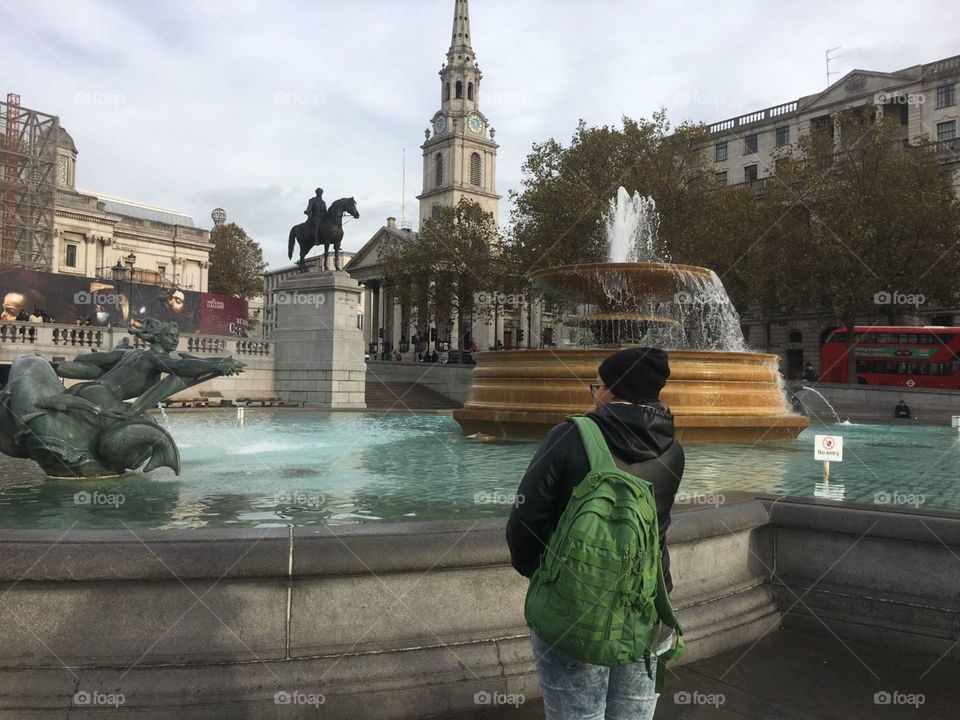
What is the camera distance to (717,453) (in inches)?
382

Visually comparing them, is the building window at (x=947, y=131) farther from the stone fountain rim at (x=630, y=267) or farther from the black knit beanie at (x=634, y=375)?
the black knit beanie at (x=634, y=375)

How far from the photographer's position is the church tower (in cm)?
9619

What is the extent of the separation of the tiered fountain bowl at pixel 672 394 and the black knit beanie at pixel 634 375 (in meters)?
7.60

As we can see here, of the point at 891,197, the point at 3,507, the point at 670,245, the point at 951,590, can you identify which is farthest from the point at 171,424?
the point at 891,197

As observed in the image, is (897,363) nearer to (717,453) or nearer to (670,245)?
(670,245)

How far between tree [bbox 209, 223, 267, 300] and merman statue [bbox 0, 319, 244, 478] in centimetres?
7153

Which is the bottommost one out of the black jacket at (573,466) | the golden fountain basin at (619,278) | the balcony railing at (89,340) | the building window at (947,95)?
the black jacket at (573,466)

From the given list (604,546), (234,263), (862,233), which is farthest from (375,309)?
(604,546)

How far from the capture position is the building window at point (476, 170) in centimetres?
9806

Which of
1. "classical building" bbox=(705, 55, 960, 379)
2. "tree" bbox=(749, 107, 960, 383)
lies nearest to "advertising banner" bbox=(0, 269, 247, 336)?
"tree" bbox=(749, 107, 960, 383)

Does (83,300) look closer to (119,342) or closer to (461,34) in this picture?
(119,342)

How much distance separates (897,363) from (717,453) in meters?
28.6

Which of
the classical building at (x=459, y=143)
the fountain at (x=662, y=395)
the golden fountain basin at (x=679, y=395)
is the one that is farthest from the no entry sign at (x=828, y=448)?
the classical building at (x=459, y=143)

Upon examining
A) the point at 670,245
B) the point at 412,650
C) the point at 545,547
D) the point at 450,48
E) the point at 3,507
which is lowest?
the point at 412,650
